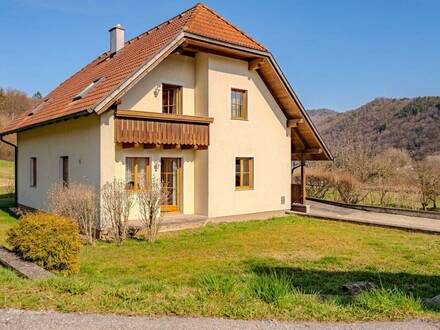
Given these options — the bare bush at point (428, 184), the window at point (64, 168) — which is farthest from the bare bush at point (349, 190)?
the window at point (64, 168)

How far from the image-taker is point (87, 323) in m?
4.32

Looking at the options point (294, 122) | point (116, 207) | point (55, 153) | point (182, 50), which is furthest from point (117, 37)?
point (116, 207)

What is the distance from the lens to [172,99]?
14695 millimetres

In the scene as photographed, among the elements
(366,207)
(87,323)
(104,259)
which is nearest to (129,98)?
(104,259)

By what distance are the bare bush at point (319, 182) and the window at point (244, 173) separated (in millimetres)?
8945

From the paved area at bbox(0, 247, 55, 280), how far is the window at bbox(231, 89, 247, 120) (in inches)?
393

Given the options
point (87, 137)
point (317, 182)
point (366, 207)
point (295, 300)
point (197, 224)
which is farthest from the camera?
point (317, 182)

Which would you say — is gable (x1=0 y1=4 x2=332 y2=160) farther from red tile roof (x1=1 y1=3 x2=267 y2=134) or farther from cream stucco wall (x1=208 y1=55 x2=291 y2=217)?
cream stucco wall (x1=208 y1=55 x2=291 y2=217)

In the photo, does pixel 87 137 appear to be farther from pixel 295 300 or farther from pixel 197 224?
pixel 295 300

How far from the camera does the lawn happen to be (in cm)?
481

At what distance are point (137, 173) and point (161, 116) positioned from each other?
215 cm

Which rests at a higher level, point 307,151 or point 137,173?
point 307,151

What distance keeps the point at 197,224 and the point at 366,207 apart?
10554 mm

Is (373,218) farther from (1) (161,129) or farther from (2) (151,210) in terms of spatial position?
(2) (151,210)
